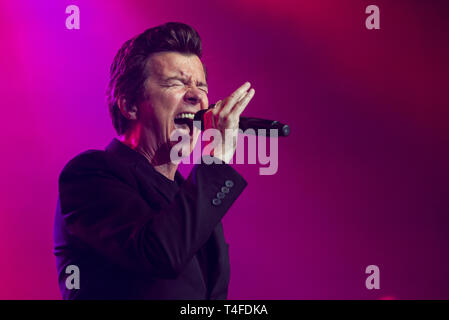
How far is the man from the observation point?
42.6 inches

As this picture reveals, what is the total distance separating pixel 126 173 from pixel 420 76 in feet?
Result: 5.28

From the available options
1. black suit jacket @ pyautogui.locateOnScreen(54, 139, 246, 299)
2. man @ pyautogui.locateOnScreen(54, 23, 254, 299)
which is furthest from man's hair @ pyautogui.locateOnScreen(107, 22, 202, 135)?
black suit jacket @ pyautogui.locateOnScreen(54, 139, 246, 299)

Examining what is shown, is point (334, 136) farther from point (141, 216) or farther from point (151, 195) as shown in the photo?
point (141, 216)

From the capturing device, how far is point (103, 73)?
2115 mm

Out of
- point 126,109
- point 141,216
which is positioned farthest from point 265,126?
point 126,109

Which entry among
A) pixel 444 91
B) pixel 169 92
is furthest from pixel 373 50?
pixel 169 92

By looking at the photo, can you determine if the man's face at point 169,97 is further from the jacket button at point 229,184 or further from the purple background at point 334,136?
the purple background at point 334,136

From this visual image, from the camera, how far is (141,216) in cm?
112

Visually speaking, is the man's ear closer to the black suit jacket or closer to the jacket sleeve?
the black suit jacket

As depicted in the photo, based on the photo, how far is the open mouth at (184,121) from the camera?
1452mm

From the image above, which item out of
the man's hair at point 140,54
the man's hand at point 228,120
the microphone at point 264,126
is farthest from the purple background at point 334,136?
the man's hand at point 228,120

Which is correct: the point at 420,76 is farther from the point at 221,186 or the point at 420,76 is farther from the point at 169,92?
the point at 221,186

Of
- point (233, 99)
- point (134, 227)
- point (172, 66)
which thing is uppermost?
point (172, 66)

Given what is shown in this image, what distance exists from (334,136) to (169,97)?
1.07 metres
